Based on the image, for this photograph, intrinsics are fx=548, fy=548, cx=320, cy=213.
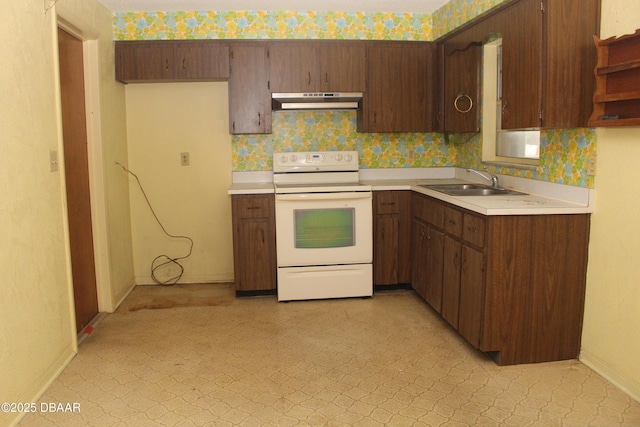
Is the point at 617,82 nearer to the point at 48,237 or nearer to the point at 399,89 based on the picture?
the point at 399,89

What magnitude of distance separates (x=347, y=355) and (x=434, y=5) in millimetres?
2923

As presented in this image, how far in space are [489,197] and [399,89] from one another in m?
1.56

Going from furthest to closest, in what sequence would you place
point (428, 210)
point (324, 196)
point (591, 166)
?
point (324, 196) → point (428, 210) → point (591, 166)

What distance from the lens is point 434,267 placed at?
390cm

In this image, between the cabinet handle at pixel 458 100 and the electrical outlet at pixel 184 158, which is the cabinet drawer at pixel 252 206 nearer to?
the electrical outlet at pixel 184 158

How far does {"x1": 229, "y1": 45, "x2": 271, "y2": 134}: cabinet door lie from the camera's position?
4477 mm

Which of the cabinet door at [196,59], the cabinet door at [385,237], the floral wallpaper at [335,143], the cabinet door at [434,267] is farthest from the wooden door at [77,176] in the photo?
the cabinet door at [434,267]

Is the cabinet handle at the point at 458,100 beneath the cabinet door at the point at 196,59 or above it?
beneath

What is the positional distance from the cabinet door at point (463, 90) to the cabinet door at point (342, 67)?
0.70m

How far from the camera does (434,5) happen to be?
14.7 feet

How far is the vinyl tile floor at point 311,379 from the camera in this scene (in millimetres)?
2562

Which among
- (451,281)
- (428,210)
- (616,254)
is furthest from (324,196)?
(616,254)

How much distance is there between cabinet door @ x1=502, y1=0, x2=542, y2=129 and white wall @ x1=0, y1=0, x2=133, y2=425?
2612 millimetres

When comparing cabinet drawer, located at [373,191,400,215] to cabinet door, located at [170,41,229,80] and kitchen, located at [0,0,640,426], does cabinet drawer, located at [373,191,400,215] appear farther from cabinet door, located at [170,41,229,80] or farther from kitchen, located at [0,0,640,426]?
cabinet door, located at [170,41,229,80]
